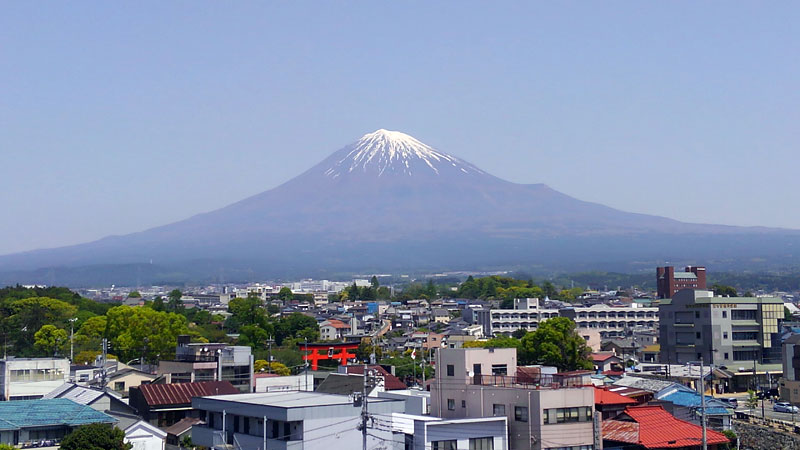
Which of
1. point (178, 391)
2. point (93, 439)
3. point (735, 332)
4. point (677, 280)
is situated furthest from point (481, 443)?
point (677, 280)

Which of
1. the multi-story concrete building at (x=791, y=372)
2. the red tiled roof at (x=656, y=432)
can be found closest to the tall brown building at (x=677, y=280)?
the multi-story concrete building at (x=791, y=372)

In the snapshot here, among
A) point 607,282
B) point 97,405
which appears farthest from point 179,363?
point 607,282

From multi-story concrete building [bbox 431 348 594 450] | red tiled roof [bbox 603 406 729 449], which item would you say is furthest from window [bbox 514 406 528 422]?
red tiled roof [bbox 603 406 729 449]

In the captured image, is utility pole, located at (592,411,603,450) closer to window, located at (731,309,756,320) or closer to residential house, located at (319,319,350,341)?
window, located at (731,309,756,320)

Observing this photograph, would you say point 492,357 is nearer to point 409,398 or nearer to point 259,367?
point 409,398

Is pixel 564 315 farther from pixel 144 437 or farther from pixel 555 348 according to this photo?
pixel 144 437

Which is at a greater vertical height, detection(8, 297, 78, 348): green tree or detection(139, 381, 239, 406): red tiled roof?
detection(8, 297, 78, 348): green tree
